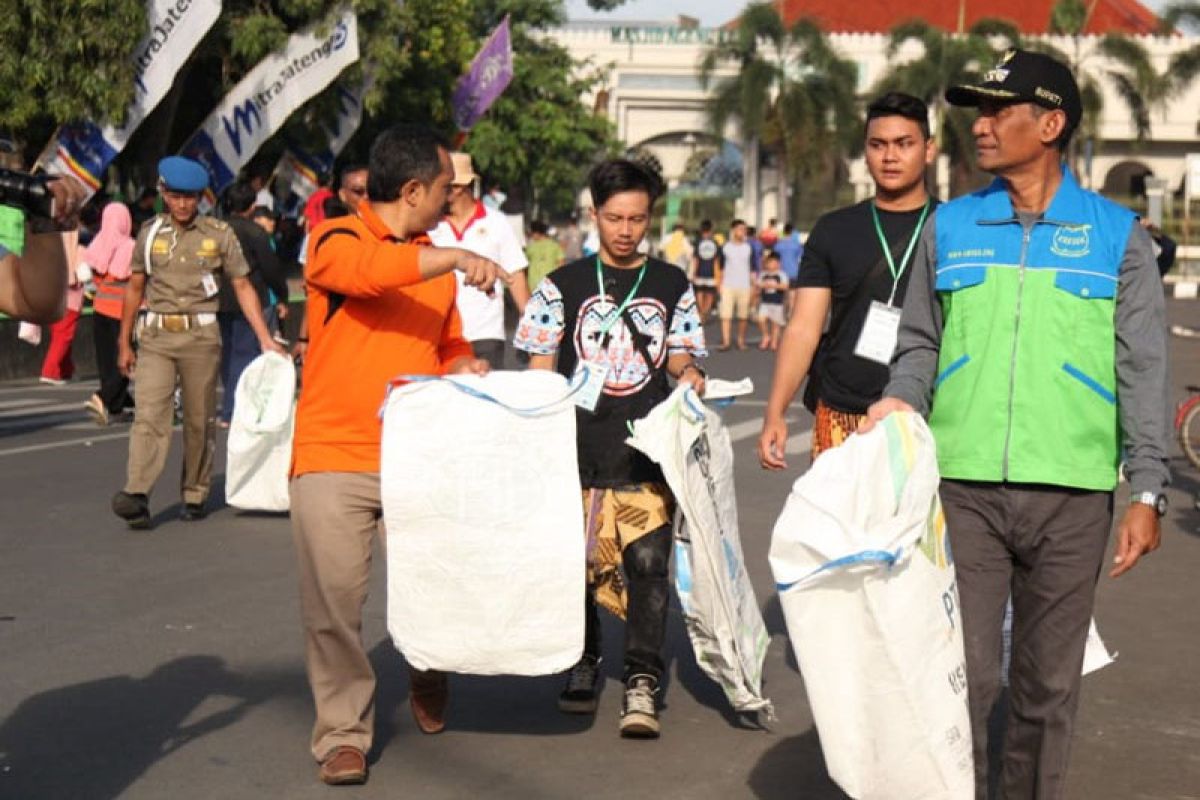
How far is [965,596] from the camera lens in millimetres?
4938

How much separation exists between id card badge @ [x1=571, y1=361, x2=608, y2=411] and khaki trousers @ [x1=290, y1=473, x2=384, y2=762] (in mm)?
688

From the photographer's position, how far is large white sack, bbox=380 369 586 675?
18.9 feet

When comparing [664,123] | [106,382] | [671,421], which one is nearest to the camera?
[671,421]

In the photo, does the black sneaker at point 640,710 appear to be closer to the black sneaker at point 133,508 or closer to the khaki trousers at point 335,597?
the khaki trousers at point 335,597

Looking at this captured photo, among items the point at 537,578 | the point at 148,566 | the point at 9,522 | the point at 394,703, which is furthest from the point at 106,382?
the point at 537,578

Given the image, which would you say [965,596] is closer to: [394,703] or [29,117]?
[394,703]

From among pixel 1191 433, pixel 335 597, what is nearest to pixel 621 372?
pixel 335 597

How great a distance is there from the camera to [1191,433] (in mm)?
14320

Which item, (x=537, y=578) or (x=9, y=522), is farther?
(x=9, y=522)

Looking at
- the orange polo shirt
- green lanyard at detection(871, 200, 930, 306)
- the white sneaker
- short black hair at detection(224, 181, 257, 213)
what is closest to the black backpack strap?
the orange polo shirt

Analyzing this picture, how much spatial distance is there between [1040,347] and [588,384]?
1818 mm

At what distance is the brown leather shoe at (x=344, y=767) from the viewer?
5.79 metres

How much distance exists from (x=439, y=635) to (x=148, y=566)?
13.0ft

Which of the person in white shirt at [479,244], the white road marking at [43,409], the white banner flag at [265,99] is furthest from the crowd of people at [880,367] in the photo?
the white banner flag at [265,99]
